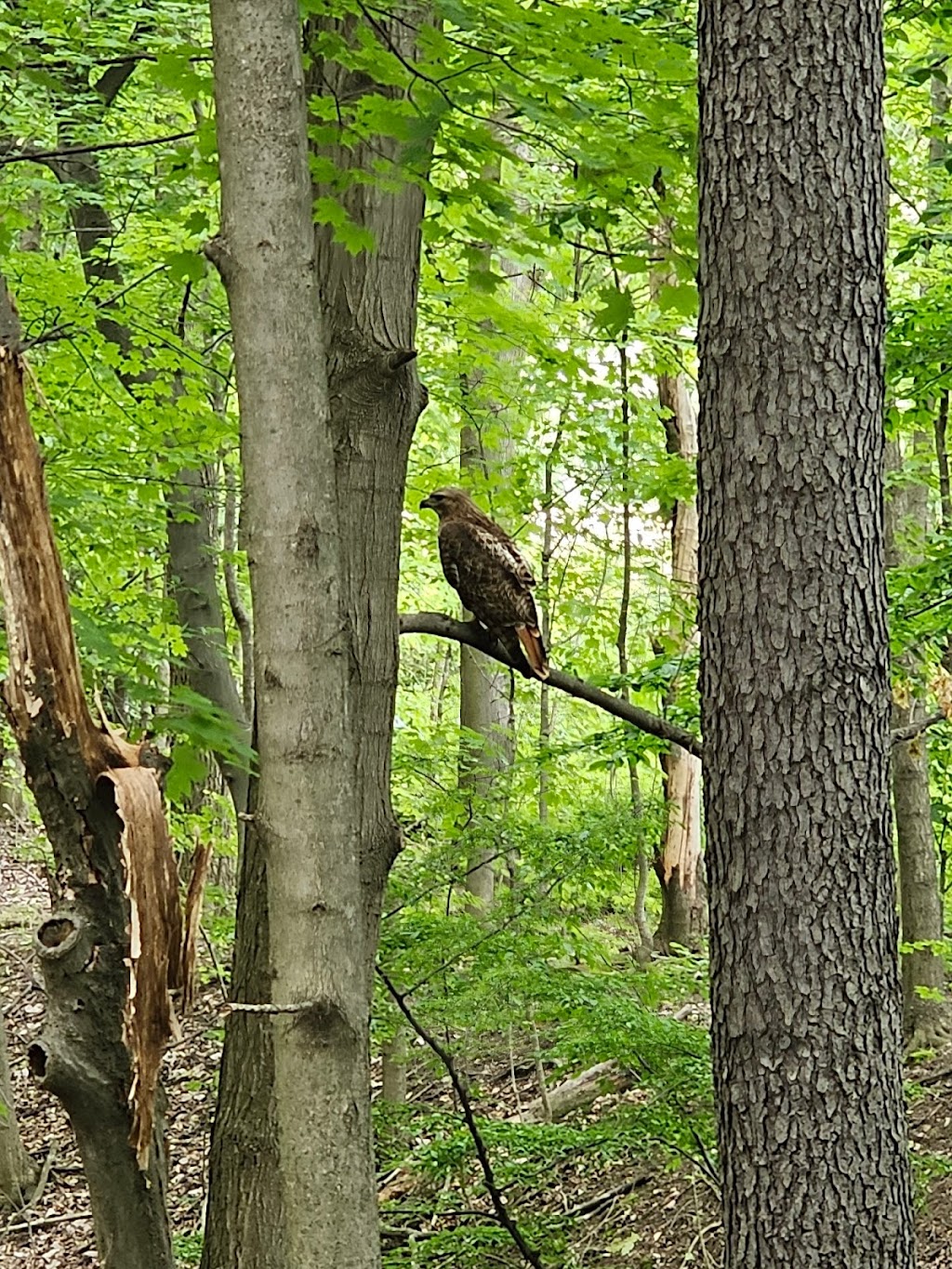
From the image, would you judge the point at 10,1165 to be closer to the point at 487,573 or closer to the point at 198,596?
the point at 198,596

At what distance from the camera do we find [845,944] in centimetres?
299

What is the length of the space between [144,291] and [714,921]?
222 inches

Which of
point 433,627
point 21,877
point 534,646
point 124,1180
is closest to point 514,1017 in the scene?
point 534,646

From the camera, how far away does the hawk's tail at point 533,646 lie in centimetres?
497

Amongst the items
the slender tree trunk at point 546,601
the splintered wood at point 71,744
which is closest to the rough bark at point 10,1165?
the slender tree trunk at point 546,601

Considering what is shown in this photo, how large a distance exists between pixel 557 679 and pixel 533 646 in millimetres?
605

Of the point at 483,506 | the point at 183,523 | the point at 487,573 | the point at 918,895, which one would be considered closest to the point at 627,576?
the point at 483,506

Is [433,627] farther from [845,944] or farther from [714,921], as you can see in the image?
[845,944]

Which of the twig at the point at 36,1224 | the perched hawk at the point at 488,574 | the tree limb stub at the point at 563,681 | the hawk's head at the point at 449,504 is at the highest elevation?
the hawk's head at the point at 449,504

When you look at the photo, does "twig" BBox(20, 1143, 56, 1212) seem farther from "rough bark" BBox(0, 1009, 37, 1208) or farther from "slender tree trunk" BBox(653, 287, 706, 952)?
"slender tree trunk" BBox(653, 287, 706, 952)

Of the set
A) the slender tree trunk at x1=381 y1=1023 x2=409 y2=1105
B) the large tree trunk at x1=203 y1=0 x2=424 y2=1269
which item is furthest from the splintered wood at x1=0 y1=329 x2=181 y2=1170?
the slender tree trunk at x1=381 y1=1023 x2=409 y2=1105

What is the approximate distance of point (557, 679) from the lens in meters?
4.41

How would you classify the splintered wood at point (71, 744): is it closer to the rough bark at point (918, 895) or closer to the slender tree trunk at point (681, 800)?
the rough bark at point (918, 895)

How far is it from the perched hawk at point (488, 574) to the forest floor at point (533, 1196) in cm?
174
